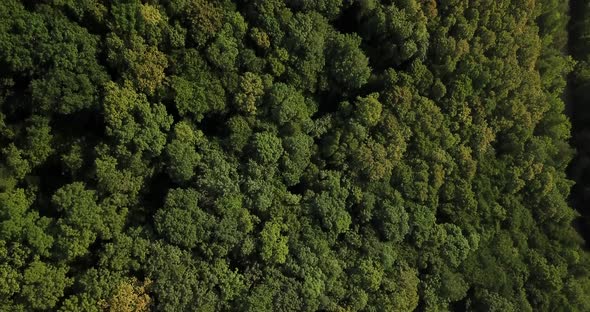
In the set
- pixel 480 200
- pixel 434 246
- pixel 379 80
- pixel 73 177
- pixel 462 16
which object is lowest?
pixel 73 177

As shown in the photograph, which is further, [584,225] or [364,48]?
[584,225]

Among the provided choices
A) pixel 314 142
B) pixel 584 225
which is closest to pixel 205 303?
pixel 314 142

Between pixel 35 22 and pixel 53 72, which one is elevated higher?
pixel 35 22

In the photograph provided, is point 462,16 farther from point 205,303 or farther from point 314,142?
point 205,303

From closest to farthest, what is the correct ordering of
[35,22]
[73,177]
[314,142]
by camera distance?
[35,22], [73,177], [314,142]

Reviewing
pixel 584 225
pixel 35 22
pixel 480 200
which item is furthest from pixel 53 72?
pixel 584 225

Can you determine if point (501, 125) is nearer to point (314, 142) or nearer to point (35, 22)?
point (314, 142)

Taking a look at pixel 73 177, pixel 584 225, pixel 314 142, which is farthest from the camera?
pixel 584 225
